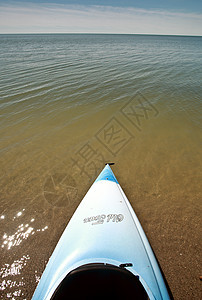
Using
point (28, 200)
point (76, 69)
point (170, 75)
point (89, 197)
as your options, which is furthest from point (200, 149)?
point (76, 69)

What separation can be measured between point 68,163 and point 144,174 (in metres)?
2.33

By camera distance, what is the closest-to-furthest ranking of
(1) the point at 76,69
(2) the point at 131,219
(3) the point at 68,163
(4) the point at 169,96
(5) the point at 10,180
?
(2) the point at 131,219
(5) the point at 10,180
(3) the point at 68,163
(4) the point at 169,96
(1) the point at 76,69

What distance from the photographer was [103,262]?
2.29 meters

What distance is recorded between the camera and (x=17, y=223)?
3336 mm

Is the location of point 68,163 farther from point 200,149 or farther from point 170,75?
point 170,75

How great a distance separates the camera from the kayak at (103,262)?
83.0 inches

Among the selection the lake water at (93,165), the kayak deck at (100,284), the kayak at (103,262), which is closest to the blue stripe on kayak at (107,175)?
the lake water at (93,165)

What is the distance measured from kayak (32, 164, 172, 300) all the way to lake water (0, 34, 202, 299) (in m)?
0.47

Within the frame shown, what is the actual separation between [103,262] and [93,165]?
2699 mm

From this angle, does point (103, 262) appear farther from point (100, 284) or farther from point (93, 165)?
point (93, 165)

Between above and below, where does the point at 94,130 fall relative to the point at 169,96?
below

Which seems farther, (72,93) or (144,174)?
(72,93)

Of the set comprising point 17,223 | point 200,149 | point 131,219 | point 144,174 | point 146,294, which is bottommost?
point 17,223

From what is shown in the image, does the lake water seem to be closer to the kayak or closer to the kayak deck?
the kayak
